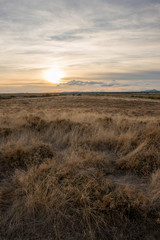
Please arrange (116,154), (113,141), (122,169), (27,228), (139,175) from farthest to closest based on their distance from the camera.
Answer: (113,141) → (116,154) → (122,169) → (139,175) → (27,228)

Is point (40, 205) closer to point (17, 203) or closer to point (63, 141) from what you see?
point (17, 203)

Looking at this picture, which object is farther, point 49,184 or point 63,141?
point 63,141

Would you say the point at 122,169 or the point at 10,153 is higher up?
the point at 10,153

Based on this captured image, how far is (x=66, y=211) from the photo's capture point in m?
2.68

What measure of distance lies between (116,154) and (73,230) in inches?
118

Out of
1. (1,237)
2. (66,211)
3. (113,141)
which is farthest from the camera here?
(113,141)

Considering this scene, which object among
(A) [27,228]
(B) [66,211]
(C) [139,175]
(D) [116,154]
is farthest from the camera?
(D) [116,154]

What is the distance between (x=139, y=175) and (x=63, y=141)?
9.89 ft

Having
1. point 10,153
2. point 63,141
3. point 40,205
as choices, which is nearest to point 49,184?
point 40,205

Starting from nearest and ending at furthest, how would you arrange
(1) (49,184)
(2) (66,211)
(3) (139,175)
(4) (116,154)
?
(2) (66,211), (1) (49,184), (3) (139,175), (4) (116,154)

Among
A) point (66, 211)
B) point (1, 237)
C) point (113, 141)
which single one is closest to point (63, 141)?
point (113, 141)

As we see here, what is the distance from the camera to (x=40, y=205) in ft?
9.05

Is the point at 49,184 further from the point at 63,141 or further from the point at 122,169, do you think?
the point at 63,141

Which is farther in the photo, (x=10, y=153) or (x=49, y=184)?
(x=10, y=153)
